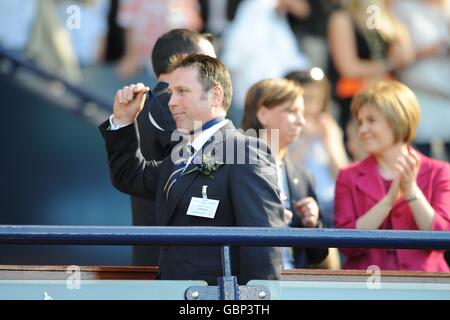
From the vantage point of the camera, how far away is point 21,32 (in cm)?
850

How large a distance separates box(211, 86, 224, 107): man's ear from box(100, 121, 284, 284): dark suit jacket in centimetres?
12

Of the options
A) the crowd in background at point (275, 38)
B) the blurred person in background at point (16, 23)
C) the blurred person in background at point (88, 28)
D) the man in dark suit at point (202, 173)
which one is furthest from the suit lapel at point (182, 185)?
the blurred person in background at point (16, 23)

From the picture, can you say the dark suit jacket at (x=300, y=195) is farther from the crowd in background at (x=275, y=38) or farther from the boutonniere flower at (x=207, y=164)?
the crowd in background at (x=275, y=38)

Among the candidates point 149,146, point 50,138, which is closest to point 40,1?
point 50,138

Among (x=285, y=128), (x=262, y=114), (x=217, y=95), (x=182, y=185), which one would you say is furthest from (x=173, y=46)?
(x=182, y=185)

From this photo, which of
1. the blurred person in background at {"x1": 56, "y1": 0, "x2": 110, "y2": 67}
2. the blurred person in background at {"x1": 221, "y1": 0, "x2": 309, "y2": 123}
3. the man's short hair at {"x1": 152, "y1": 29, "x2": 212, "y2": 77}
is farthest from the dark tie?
the blurred person in background at {"x1": 56, "y1": 0, "x2": 110, "y2": 67}

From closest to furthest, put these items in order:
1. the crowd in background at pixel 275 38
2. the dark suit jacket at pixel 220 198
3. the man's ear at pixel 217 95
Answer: the dark suit jacket at pixel 220 198
the man's ear at pixel 217 95
the crowd in background at pixel 275 38

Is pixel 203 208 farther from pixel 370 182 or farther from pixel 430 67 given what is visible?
pixel 430 67

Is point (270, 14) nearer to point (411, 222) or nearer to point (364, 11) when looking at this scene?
point (364, 11)

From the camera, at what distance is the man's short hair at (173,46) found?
584 cm

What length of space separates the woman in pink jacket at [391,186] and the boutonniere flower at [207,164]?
119 centimetres

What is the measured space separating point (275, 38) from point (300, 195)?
8.48ft

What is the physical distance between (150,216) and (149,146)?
1.08 feet

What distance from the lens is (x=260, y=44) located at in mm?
8305
